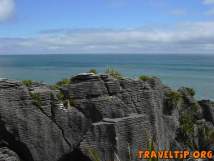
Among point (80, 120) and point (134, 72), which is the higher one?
point (80, 120)

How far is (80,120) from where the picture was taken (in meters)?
13.5

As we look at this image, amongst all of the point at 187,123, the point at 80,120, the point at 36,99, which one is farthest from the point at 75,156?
the point at 187,123

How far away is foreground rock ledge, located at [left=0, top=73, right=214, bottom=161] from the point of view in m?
12.4

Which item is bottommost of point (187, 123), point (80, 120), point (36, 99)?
point (187, 123)

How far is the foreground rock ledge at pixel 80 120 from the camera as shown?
12.4m

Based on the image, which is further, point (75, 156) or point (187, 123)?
point (187, 123)

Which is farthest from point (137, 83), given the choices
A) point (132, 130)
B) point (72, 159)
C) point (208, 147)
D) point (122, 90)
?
point (208, 147)

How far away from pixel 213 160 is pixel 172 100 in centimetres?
319

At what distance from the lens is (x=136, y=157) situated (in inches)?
530

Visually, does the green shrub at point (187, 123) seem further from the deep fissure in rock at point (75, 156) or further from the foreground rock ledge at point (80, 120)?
the deep fissure in rock at point (75, 156)

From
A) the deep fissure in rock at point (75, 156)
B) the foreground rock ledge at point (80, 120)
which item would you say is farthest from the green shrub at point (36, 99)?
the deep fissure in rock at point (75, 156)

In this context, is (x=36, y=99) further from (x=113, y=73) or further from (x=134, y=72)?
(x=134, y=72)

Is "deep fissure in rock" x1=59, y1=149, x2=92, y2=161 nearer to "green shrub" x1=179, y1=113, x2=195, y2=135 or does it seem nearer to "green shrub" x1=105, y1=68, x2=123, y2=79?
"green shrub" x1=105, y1=68, x2=123, y2=79

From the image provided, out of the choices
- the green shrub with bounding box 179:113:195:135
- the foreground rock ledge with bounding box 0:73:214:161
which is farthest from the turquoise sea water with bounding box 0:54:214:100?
the green shrub with bounding box 179:113:195:135
